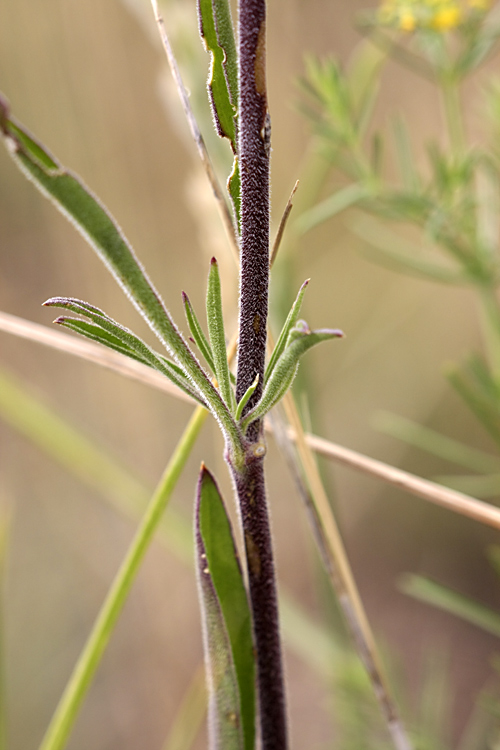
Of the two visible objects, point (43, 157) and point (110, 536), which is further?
point (110, 536)

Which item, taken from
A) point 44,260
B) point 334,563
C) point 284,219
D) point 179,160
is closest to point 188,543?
point 334,563

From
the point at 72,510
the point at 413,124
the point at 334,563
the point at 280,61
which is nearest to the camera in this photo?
the point at 334,563

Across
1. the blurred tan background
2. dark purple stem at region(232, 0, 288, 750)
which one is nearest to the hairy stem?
dark purple stem at region(232, 0, 288, 750)

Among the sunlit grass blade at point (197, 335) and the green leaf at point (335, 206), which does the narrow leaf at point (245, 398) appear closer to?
the sunlit grass blade at point (197, 335)

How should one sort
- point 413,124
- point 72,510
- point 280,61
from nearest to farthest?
point 280,61 → point 413,124 → point 72,510

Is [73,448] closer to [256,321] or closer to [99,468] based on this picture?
[99,468]

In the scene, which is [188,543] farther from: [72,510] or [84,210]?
[72,510]

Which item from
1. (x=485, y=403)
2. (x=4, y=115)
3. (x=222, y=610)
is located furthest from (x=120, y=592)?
(x=485, y=403)

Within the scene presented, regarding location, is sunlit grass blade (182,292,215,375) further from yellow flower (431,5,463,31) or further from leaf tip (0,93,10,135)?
yellow flower (431,5,463,31)

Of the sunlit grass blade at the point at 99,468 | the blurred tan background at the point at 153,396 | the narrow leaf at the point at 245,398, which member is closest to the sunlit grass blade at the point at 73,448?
the sunlit grass blade at the point at 99,468
